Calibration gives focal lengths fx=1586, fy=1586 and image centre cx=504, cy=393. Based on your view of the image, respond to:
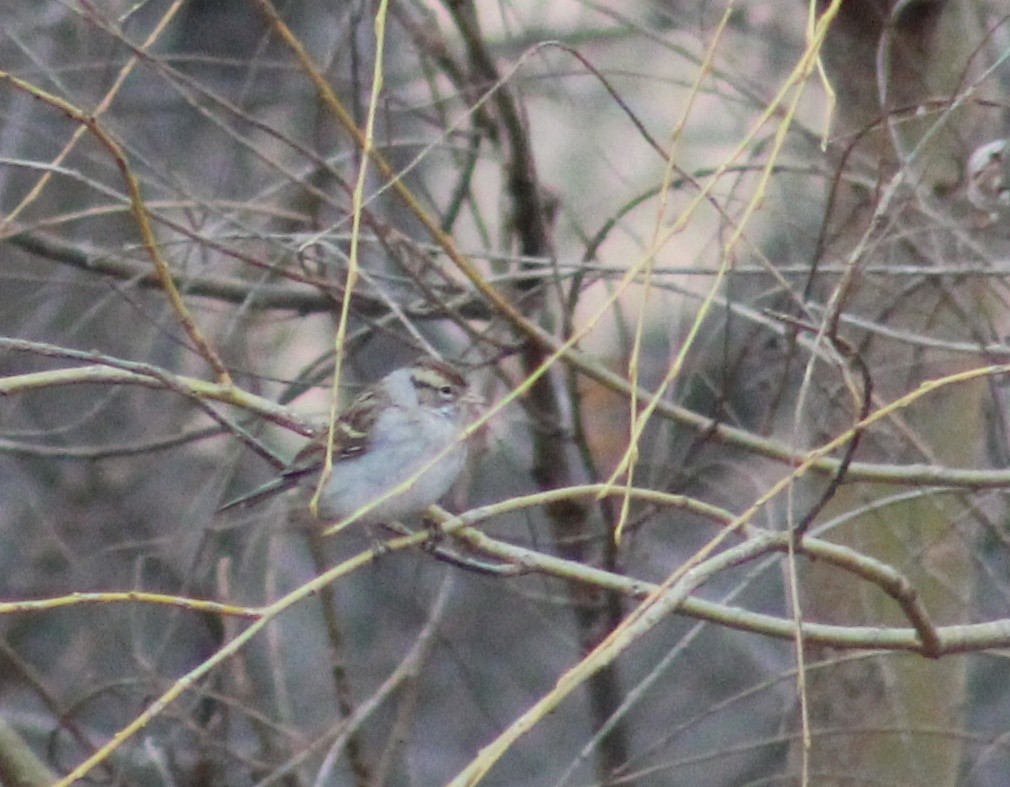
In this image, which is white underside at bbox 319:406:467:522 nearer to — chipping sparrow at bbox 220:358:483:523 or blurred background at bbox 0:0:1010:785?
chipping sparrow at bbox 220:358:483:523

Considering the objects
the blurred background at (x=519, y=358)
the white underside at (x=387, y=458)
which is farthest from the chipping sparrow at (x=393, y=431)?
the blurred background at (x=519, y=358)

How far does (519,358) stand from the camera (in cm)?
539

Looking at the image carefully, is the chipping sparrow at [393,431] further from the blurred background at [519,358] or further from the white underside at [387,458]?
the blurred background at [519,358]

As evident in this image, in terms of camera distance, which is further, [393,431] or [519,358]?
[519,358]

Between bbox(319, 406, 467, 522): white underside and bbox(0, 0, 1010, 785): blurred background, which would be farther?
bbox(319, 406, 467, 522): white underside

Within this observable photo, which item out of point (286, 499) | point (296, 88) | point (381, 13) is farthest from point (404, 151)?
point (381, 13)

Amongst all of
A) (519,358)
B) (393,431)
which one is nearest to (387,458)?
(393,431)

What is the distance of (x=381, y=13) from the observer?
2.30 meters

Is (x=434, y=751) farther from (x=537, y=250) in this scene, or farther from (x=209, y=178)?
(x=537, y=250)

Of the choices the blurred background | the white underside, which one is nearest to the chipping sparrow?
the white underside

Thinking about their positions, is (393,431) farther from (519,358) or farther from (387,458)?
(519,358)

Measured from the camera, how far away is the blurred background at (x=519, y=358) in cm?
355

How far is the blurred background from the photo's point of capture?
355 cm

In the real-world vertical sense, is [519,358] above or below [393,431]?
below
